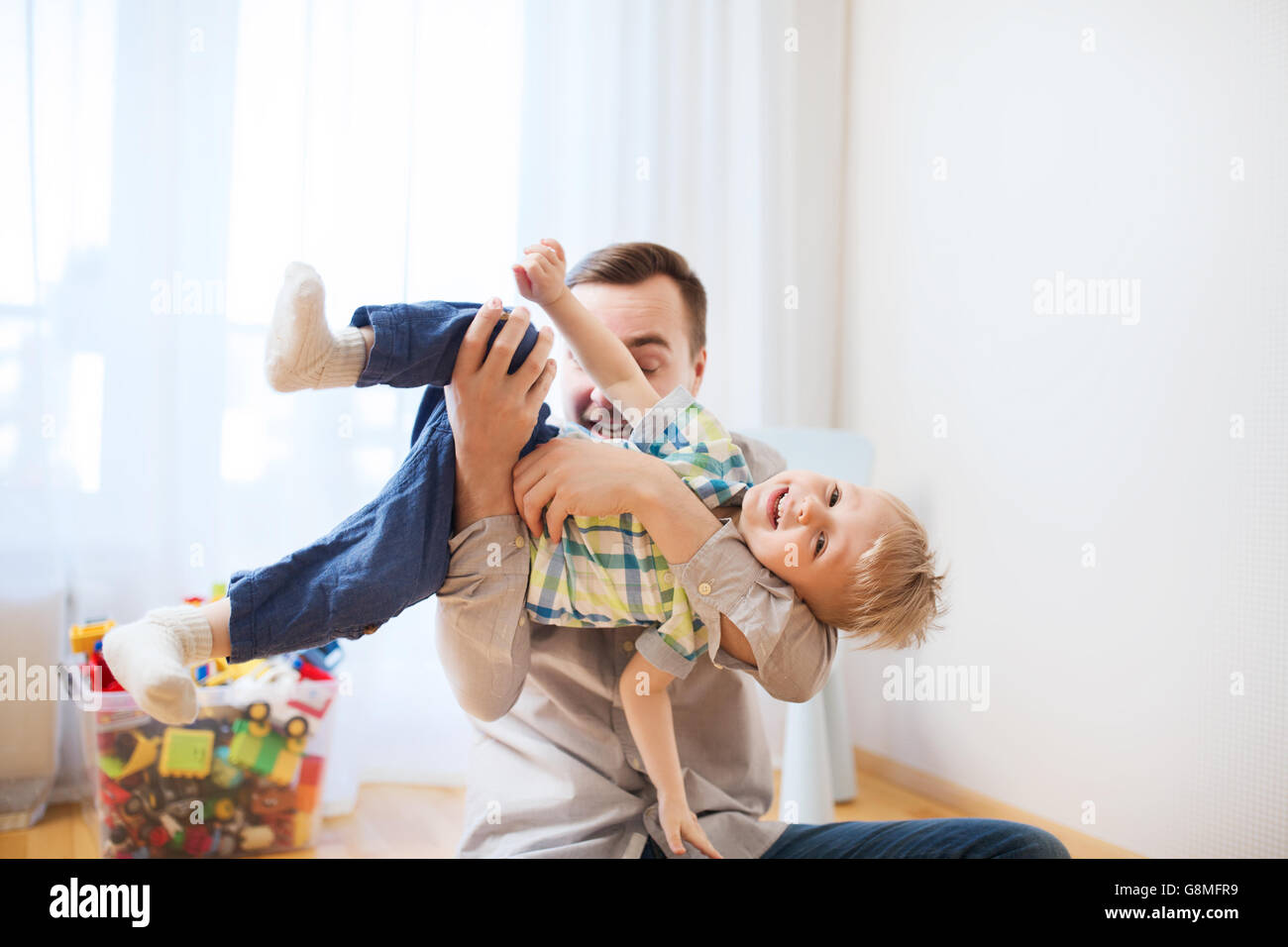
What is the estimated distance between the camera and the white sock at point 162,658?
2.69ft

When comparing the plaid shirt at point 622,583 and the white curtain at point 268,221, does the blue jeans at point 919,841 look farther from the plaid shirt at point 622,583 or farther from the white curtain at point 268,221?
the white curtain at point 268,221

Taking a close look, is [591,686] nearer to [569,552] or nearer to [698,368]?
[569,552]

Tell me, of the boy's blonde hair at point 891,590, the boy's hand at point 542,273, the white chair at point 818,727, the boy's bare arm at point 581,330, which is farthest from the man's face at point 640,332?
the white chair at point 818,727

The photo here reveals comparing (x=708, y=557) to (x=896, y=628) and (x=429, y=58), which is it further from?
(x=429, y=58)

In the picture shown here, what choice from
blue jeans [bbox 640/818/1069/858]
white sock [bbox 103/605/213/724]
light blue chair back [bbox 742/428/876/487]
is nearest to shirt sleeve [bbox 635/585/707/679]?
blue jeans [bbox 640/818/1069/858]

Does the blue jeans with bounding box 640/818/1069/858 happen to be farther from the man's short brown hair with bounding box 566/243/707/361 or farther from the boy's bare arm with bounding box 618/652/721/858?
the man's short brown hair with bounding box 566/243/707/361

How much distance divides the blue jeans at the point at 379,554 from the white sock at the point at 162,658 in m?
0.04

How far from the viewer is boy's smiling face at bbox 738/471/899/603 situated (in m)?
1.08

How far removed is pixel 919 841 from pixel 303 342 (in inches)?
33.1

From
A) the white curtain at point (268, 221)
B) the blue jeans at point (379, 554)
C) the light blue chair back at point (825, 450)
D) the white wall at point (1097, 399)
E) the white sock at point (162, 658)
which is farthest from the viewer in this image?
the light blue chair back at point (825, 450)

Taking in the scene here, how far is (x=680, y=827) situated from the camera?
3.34 feet

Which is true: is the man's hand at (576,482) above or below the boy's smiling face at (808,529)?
above
